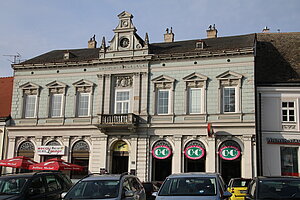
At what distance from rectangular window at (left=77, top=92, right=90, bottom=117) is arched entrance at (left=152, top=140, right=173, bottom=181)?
671 centimetres

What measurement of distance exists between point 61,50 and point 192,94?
16132mm

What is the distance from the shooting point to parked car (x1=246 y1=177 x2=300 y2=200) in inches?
386

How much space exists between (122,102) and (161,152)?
17.3 feet

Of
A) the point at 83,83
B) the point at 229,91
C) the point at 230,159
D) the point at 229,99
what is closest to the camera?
the point at 230,159

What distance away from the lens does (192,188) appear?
1052 centimetres

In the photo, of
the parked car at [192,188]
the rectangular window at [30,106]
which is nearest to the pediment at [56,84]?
the rectangular window at [30,106]

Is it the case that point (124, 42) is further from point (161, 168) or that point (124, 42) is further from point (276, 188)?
point (276, 188)

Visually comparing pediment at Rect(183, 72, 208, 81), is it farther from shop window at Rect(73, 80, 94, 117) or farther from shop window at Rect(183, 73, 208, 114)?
shop window at Rect(73, 80, 94, 117)

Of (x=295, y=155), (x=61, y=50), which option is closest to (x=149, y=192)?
(x=295, y=155)

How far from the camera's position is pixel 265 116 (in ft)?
89.5

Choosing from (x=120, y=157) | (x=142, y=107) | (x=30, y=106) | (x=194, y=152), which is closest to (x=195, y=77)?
(x=142, y=107)

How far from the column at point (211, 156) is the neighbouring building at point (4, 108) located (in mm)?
17432

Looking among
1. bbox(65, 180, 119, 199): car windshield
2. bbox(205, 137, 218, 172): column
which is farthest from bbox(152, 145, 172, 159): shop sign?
bbox(65, 180, 119, 199): car windshield

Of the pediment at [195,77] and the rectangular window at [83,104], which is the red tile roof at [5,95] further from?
the pediment at [195,77]
